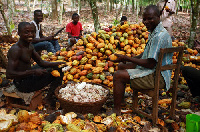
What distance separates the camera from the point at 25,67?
2.70 meters

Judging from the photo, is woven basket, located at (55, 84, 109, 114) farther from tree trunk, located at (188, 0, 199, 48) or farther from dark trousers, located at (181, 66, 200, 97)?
tree trunk, located at (188, 0, 199, 48)

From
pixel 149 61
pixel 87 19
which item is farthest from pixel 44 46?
pixel 87 19

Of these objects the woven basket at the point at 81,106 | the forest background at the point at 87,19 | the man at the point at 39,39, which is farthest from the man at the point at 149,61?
the forest background at the point at 87,19

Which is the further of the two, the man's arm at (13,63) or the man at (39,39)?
the man at (39,39)

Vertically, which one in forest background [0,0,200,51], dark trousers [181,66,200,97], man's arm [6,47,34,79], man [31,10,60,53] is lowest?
dark trousers [181,66,200,97]

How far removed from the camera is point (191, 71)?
9.93ft

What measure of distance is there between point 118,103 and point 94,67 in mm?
1344

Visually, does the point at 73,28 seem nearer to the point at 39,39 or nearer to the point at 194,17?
the point at 39,39

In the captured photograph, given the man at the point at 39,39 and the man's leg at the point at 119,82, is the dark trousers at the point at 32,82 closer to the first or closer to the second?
the man's leg at the point at 119,82

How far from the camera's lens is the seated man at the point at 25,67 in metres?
2.45

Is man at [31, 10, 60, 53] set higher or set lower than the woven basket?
higher

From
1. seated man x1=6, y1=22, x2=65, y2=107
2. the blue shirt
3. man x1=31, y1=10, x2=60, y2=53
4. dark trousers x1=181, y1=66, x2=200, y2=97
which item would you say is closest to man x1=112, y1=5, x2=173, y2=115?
the blue shirt

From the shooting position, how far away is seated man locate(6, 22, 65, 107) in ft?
8.04

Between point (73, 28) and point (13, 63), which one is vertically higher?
point (73, 28)
